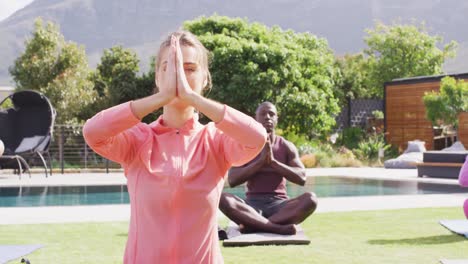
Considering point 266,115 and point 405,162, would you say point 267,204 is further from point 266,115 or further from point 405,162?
point 405,162

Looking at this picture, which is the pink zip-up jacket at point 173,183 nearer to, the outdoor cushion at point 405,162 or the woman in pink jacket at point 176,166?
the woman in pink jacket at point 176,166

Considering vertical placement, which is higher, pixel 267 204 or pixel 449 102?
pixel 449 102

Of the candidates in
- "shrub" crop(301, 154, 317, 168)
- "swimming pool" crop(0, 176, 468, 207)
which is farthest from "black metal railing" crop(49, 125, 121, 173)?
"swimming pool" crop(0, 176, 468, 207)

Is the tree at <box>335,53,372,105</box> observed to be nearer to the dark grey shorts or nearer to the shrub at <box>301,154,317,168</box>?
the shrub at <box>301,154,317,168</box>

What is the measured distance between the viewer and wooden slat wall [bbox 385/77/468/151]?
2506 cm

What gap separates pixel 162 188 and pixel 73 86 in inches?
886

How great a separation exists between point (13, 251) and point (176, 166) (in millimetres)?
3706

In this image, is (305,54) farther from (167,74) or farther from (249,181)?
(167,74)

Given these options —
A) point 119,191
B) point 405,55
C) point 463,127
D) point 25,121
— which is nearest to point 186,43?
point 119,191

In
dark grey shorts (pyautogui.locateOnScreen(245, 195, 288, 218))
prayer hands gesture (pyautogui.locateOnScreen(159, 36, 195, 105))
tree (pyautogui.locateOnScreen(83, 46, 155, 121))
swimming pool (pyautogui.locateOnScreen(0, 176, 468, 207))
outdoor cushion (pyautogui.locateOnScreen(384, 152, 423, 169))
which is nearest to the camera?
prayer hands gesture (pyautogui.locateOnScreen(159, 36, 195, 105))

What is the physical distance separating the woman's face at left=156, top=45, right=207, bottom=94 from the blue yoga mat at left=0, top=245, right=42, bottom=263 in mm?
3365

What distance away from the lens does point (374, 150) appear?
77.4 ft

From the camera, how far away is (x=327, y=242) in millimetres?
6348

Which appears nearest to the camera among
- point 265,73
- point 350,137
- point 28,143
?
point 28,143
